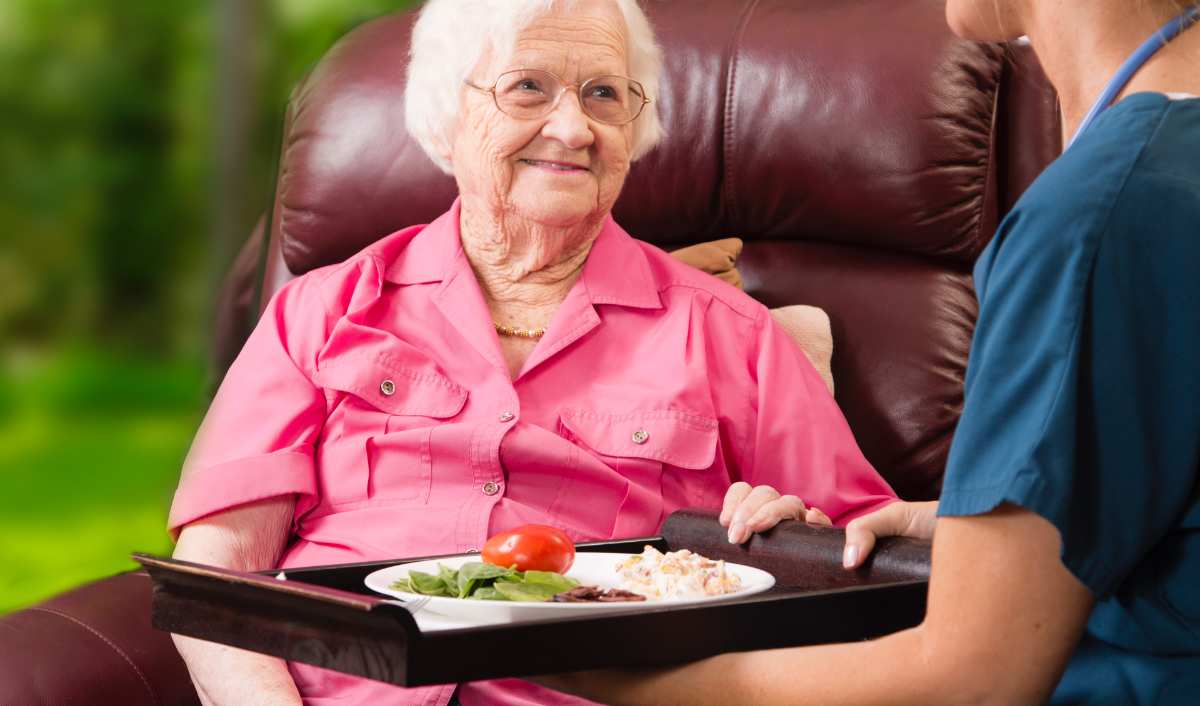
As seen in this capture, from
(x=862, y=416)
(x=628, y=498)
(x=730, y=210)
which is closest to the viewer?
(x=628, y=498)

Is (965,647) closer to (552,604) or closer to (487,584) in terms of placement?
(552,604)

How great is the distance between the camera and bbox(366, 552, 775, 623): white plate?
2.79 ft

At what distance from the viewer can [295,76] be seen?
161 millimetres

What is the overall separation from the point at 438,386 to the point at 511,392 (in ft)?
0.36

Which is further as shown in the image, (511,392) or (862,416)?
(862,416)

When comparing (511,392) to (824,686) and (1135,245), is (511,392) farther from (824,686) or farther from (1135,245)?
(1135,245)

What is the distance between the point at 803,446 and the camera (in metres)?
1.51

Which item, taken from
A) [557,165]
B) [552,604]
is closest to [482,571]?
[552,604]

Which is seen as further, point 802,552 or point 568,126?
point 568,126

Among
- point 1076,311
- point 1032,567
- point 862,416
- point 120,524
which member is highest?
point 120,524

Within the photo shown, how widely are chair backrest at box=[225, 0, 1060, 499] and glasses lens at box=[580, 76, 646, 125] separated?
26 cm

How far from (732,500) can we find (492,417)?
14.1 inches

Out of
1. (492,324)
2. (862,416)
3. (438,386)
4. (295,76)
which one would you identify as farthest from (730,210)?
(295,76)

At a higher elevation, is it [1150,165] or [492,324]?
[1150,165]
